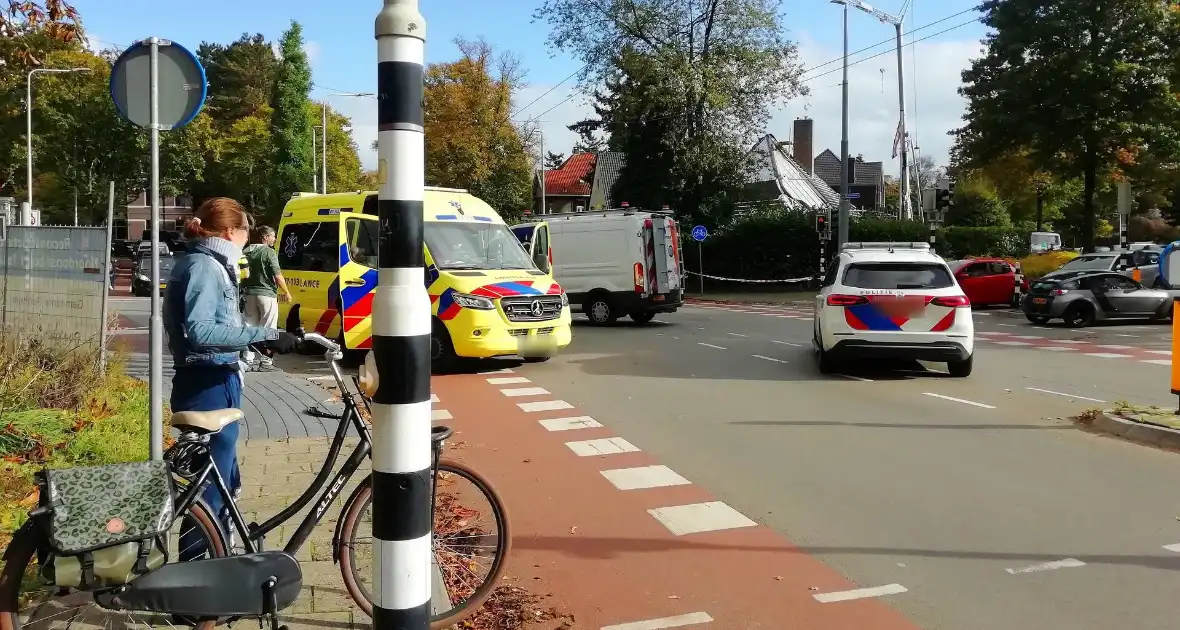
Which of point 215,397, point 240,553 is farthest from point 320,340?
point 240,553

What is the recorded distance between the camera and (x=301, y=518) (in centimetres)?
439

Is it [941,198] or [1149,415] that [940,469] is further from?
[941,198]

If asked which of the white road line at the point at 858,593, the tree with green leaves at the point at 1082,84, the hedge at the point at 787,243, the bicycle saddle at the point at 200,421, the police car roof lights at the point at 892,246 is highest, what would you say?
the tree with green leaves at the point at 1082,84

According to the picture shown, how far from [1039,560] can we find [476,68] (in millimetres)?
52127

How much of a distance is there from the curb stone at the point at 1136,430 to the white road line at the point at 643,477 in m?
4.28

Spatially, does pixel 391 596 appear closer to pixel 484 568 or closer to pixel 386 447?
pixel 386 447

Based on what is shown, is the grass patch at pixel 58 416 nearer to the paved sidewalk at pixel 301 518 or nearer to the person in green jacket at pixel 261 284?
the paved sidewalk at pixel 301 518

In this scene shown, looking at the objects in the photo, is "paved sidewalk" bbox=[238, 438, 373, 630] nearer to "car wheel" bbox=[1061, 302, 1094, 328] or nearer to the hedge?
"car wheel" bbox=[1061, 302, 1094, 328]

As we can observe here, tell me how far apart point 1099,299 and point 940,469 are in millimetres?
16645

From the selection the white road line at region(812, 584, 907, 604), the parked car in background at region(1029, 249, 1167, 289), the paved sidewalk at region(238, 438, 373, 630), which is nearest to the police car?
the paved sidewalk at region(238, 438, 373, 630)

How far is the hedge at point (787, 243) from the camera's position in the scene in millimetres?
37250

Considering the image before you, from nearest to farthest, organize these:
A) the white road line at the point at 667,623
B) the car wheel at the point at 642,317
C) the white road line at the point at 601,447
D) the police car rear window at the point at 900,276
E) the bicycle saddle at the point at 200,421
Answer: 1. the bicycle saddle at the point at 200,421
2. the white road line at the point at 667,623
3. the white road line at the point at 601,447
4. the police car rear window at the point at 900,276
5. the car wheel at the point at 642,317

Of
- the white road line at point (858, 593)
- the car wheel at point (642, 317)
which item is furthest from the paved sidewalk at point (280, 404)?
the car wheel at point (642, 317)

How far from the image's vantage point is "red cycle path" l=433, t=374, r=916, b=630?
4.32 meters
